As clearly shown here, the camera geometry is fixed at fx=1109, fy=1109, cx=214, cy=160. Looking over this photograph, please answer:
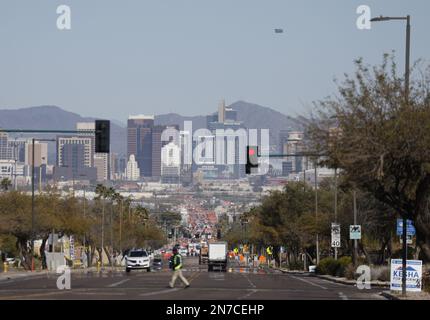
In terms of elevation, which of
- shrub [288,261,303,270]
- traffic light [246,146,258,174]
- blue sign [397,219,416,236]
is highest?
traffic light [246,146,258,174]

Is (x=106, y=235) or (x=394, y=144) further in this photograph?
(x=106, y=235)

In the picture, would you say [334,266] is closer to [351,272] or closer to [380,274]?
[351,272]

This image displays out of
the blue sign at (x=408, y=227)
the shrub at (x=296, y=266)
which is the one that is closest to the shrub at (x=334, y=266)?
the blue sign at (x=408, y=227)

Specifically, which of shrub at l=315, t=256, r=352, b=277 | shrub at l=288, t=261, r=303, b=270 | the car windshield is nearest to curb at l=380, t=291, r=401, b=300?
shrub at l=315, t=256, r=352, b=277

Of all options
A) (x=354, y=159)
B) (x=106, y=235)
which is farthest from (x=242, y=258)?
(x=354, y=159)

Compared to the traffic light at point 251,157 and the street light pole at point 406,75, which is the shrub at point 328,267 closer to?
the traffic light at point 251,157

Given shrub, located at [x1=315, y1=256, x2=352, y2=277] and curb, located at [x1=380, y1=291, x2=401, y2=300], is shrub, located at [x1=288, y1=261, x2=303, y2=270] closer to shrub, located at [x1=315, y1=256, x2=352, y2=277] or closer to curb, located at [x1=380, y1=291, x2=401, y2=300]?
shrub, located at [x1=315, y1=256, x2=352, y2=277]
